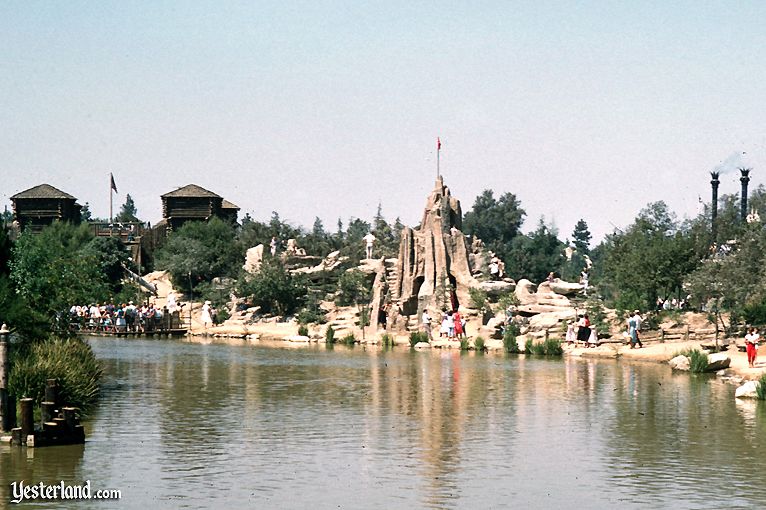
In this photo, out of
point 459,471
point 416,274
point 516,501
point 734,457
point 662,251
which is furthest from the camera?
point 416,274

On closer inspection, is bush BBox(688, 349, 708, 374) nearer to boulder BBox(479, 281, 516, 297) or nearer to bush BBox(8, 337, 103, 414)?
boulder BBox(479, 281, 516, 297)

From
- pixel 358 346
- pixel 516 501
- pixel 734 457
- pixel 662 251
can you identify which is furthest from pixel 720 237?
pixel 516 501

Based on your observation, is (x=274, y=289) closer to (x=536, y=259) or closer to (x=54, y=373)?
(x=536, y=259)

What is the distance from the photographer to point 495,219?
113 metres

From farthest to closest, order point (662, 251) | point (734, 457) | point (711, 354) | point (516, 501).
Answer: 1. point (662, 251)
2. point (711, 354)
3. point (734, 457)
4. point (516, 501)

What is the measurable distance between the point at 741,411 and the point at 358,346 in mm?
27656

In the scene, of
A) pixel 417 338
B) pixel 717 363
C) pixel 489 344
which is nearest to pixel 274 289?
pixel 417 338

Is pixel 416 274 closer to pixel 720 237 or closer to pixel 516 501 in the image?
pixel 720 237

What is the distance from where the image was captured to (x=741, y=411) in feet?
98.9

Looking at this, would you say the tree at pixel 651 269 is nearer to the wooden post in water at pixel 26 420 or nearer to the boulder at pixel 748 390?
the boulder at pixel 748 390

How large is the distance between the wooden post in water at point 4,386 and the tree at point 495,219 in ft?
292

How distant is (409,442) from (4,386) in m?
7.97

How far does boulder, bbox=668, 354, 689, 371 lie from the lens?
41344mm

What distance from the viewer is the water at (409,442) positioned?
19781mm
